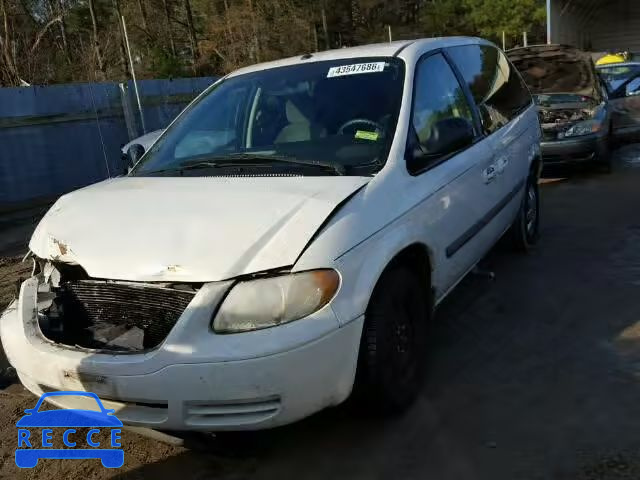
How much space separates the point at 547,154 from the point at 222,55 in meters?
23.3

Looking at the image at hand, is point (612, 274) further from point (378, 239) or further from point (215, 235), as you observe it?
point (215, 235)

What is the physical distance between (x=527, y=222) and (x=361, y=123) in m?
2.62

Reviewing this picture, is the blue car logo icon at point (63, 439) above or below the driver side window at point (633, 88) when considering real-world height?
below

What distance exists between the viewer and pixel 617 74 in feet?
37.7

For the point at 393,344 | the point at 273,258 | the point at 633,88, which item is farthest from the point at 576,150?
the point at 273,258

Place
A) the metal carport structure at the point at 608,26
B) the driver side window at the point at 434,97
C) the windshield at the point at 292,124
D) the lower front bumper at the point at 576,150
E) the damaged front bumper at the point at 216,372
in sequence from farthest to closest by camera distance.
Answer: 1. the metal carport structure at the point at 608,26
2. the lower front bumper at the point at 576,150
3. the driver side window at the point at 434,97
4. the windshield at the point at 292,124
5. the damaged front bumper at the point at 216,372

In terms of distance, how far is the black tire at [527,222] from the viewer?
17.0 feet

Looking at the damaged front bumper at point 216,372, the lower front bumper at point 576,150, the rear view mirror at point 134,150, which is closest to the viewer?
the damaged front bumper at point 216,372

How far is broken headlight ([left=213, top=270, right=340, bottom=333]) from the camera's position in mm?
2354

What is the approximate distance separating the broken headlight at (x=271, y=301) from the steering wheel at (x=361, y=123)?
113 centimetres

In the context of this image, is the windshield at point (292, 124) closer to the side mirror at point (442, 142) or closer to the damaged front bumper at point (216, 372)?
the side mirror at point (442, 142)

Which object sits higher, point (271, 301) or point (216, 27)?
point (216, 27)

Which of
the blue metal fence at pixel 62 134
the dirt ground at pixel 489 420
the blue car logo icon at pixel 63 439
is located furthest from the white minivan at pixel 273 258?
the blue metal fence at pixel 62 134

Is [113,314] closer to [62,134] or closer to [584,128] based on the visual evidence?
[584,128]
